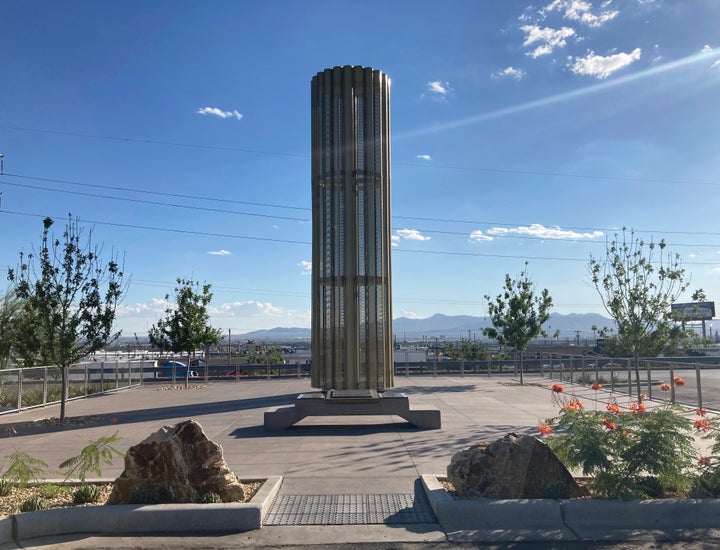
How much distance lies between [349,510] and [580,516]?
7.76ft

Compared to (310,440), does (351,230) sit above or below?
above

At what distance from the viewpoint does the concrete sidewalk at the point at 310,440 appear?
18.5 feet

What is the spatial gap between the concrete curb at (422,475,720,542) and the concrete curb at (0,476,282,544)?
6.84ft

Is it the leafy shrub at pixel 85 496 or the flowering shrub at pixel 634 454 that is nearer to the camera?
the flowering shrub at pixel 634 454

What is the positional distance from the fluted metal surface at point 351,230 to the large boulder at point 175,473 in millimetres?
6822

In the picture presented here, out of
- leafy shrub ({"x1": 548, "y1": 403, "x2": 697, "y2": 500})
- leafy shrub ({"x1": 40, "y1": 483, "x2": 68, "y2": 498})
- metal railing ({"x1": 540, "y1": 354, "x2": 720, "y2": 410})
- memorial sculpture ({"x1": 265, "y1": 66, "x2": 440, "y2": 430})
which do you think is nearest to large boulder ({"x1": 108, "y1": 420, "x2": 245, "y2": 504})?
leafy shrub ({"x1": 40, "y1": 483, "x2": 68, "y2": 498})

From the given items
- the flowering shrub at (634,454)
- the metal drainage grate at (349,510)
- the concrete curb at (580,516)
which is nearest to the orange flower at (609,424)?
the flowering shrub at (634,454)

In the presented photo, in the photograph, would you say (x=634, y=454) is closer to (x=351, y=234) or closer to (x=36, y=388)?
(x=351, y=234)

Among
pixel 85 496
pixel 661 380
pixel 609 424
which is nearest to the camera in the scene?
pixel 609 424

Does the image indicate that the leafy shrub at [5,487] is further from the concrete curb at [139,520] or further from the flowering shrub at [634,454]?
the flowering shrub at [634,454]

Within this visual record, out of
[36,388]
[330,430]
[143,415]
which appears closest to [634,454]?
[330,430]

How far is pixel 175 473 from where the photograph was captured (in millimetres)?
6363

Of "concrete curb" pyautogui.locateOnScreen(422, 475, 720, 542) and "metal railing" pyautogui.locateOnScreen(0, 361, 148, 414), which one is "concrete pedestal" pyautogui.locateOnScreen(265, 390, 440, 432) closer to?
"concrete curb" pyautogui.locateOnScreen(422, 475, 720, 542)

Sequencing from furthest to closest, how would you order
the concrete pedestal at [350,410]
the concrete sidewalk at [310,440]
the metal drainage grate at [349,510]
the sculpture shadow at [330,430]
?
the concrete pedestal at [350,410]
the sculpture shadow at [330,430]
the metal drainage grate at [349,510]
the concrete sidewalk at [310,440]
